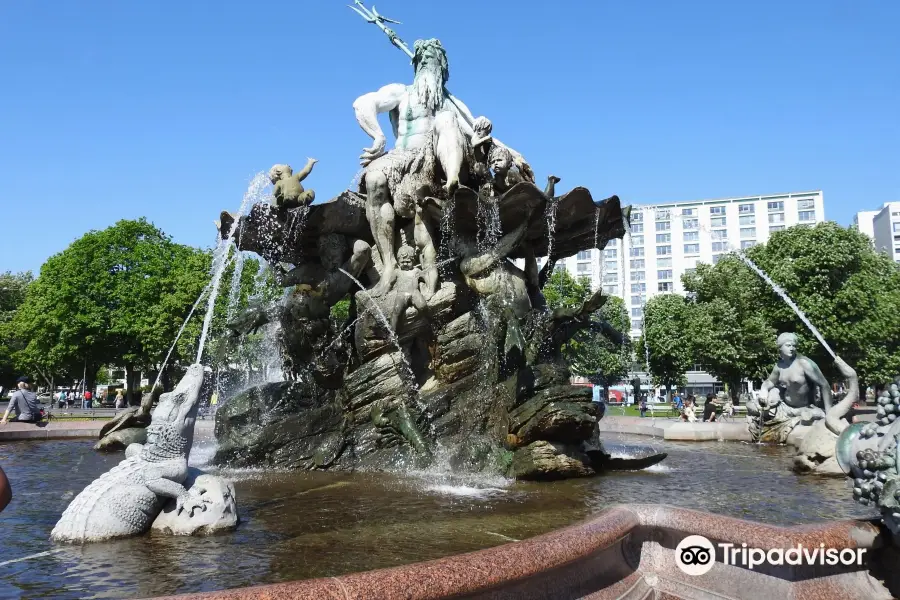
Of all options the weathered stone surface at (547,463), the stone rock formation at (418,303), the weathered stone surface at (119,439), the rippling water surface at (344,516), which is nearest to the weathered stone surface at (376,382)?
the stone rock formation at (418,303)

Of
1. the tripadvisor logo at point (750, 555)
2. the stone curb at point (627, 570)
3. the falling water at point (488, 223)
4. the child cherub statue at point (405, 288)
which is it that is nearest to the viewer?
the stone curb at point (627, 570)

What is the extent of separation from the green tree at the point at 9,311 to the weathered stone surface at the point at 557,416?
174 feet

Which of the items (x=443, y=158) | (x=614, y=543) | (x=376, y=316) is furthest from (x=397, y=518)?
(x=443, y=158)

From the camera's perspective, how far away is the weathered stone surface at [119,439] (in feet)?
41.2

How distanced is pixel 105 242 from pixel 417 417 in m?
40.1

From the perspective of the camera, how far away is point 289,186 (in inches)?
430

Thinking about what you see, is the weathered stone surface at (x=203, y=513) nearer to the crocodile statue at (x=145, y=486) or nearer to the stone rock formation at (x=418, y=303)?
the crocodile statue at (x=145, y=486)

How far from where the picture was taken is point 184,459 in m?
5.47

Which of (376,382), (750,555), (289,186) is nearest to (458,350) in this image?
(376,382)

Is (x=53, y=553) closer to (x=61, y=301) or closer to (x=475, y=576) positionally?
(x=475, y=576)

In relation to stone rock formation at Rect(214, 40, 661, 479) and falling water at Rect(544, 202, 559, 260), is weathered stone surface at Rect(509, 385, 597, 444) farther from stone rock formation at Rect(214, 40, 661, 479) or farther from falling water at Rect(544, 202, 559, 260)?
falling water at Rect(544, 202, 559, 260)

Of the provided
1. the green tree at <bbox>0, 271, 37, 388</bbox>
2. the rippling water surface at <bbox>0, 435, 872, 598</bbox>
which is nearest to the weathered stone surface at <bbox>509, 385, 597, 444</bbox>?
the rippling water surface at <bbox>0, 435, 872, 598</bbox>

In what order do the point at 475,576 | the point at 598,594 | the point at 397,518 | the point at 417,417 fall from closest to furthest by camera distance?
the point at 475,576 < the point at 598,594 < the point at 397,518 < the point at 417,417

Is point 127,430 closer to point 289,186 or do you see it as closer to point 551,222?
point 289,186
